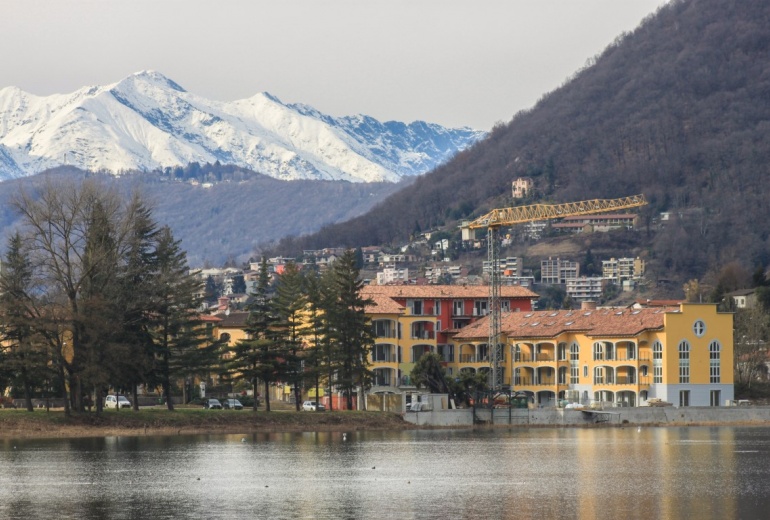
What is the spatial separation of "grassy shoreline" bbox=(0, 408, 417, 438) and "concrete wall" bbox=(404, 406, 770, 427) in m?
3.41

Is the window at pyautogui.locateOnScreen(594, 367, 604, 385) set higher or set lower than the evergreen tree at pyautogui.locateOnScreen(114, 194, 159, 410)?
lower

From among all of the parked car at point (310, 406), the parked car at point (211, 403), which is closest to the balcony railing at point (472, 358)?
the parked car at point (310, 406)

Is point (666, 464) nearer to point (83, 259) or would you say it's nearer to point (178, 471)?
point (178, 471)

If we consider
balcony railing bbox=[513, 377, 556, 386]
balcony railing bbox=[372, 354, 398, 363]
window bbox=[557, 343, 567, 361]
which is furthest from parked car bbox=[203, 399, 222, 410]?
window bbox=[557, 343, 567, 361]

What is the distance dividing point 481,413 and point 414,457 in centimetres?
3858

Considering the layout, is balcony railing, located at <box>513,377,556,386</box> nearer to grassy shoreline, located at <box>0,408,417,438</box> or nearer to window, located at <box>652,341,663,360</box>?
window, located at <box>652,341,663,360</box>

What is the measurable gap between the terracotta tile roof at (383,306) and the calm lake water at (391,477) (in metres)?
33.9

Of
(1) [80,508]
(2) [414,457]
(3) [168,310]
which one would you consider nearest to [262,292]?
(3) [168,310]

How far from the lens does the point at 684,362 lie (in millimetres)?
127438

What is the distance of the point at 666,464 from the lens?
3167 inches

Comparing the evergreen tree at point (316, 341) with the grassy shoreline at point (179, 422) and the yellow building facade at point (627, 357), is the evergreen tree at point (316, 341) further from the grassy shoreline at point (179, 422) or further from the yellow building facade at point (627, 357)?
the yellow building facade at point (627, 357)

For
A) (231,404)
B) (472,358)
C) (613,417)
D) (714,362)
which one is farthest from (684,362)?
(231,404)

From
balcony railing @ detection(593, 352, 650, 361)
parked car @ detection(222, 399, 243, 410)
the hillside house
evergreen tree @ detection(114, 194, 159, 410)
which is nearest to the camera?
evergreen tree @ detection(114, 194, 159, 410)

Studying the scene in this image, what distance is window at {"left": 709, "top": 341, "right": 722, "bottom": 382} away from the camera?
12794 cm
